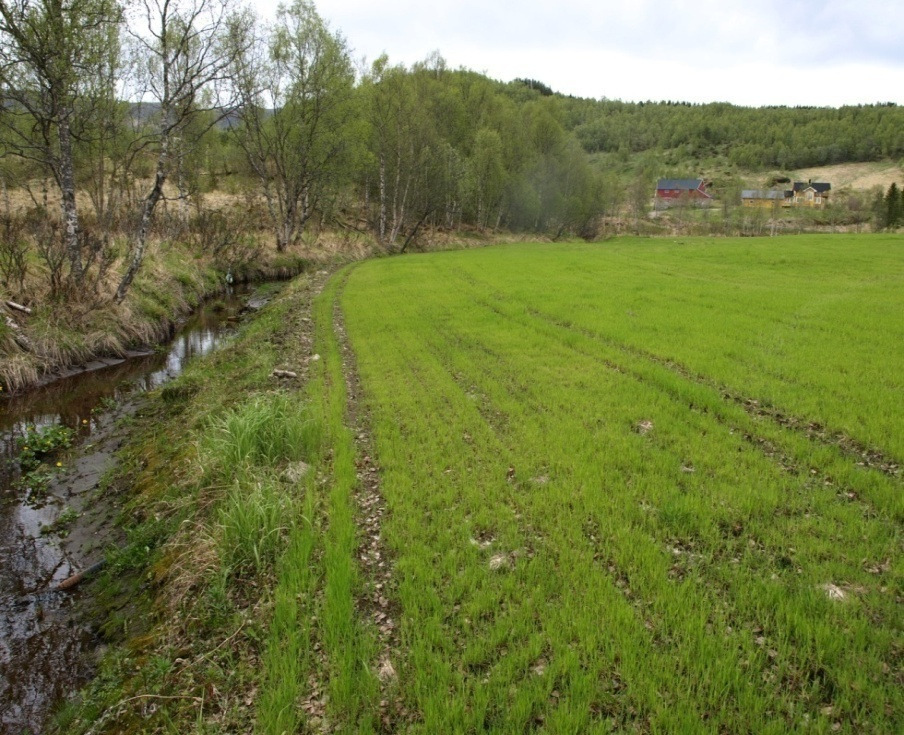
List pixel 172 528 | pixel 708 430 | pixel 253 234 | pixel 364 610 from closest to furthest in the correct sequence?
pixel 364 610 < pixel 172 528 < pixel 708 430 < pixel 253 234

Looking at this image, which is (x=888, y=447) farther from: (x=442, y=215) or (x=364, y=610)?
(x=442, y=215)

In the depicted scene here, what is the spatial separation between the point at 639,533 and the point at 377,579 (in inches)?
110

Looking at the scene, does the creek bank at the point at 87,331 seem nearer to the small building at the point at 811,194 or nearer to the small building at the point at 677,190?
the small building at the point at 677,190

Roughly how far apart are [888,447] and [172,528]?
9.52m

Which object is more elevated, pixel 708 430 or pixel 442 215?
pixel 442 215

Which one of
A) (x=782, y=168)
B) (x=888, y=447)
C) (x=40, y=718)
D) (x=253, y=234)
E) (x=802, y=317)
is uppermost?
(x=782, y=168)

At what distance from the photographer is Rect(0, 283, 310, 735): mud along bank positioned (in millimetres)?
4898

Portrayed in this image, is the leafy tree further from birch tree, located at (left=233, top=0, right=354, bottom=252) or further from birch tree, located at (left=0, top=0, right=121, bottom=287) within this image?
birch tree, located at (left=0, top=0, right=121, bottom=287)

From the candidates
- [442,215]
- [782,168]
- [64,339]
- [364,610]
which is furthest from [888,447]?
[782,168]

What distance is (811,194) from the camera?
385 feet

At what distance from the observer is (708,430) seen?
7.89 meters

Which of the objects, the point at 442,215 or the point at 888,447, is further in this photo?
the point at 442,215

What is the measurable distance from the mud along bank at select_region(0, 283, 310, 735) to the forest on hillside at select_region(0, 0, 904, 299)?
5331 millimetres

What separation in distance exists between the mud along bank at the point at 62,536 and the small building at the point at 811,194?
446 ft
